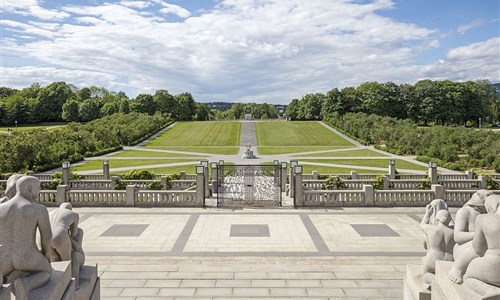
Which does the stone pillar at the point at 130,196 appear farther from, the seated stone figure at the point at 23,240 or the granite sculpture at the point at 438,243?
the granite sculpture at the point at 438,243

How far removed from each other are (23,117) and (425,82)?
4690 inches

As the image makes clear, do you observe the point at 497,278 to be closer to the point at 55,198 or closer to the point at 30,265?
the point at 30,265

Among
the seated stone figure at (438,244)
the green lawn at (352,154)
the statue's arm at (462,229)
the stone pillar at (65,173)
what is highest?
the statue's arm at (462,229)

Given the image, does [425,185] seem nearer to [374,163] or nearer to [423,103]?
[374,163]

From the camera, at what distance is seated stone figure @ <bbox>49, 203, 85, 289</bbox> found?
7.00 meters

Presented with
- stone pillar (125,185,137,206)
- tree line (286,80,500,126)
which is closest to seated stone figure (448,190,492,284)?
stone pillar (125,185,137,206)

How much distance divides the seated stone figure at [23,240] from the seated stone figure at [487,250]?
6.78m

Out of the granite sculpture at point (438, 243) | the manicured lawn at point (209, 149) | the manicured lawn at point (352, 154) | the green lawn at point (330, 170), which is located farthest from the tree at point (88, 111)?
the granite sculpture at point (438, 243)

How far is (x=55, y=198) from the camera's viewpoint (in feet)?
70.4

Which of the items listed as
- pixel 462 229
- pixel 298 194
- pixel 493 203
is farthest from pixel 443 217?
pixel 298 194

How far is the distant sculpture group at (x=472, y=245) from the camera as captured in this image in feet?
18.6

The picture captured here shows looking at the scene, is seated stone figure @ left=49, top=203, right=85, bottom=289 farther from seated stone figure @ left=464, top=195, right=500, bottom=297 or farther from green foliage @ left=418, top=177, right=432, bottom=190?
green foliage @ left=418, top=177, right=432, bottom=190

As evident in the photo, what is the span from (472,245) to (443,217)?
5.74 feet

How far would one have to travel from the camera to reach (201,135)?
81.7m
